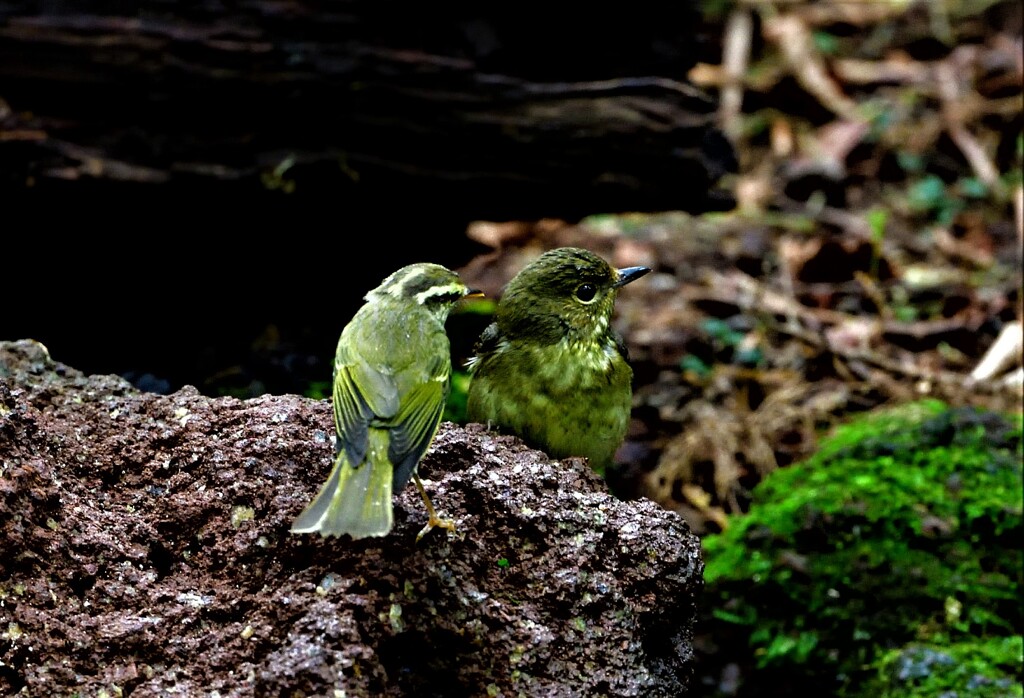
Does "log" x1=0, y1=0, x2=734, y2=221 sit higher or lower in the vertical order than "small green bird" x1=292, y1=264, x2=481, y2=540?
higher

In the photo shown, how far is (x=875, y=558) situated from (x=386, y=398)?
3.16m

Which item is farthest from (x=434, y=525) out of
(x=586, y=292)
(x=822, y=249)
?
(x=822, y=249)

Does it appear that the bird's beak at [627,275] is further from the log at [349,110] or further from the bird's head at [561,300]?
the log at [349,110]

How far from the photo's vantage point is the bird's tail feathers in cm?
317

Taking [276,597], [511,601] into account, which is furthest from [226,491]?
[511,601]

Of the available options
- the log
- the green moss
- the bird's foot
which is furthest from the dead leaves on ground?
the bird's foot

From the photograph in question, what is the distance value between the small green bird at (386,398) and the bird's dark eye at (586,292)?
64cm

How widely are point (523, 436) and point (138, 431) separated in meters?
1.43

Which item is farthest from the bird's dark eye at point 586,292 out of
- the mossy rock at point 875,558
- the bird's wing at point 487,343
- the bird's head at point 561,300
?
the mossy rock at point 875,558

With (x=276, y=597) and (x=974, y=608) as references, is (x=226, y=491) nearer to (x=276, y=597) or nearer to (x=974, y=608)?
(x=276, y=597)

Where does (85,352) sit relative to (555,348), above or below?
below

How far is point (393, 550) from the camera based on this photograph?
11.3 ft

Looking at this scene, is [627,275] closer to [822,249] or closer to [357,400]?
[357,400]

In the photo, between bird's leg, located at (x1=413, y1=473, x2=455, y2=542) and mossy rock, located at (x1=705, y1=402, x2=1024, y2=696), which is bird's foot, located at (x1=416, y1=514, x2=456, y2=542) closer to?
bird's leg, located at (x1=413, y1=473, x2=455, y2=542)
